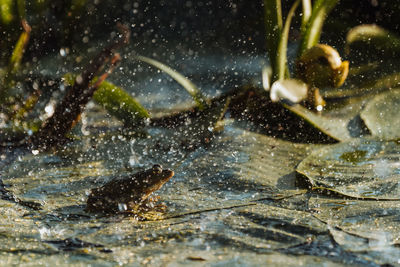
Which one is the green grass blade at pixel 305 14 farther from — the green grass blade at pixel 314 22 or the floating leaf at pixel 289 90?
the floating leaf at pixel 289 90

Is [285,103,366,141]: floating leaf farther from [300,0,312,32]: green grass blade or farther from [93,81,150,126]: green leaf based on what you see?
[93,81,150,126]: green leaf

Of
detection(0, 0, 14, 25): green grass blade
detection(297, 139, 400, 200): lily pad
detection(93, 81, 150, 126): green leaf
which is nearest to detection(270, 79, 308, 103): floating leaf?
detection(297, 139, 400, 200): lily pad

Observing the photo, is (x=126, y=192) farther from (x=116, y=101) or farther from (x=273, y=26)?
(x=273, y=26)

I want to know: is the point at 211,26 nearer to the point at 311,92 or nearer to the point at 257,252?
the point at 311,92

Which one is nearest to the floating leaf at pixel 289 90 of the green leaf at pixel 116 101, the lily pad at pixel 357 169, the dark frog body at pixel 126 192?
the lily pad at pixel 357 169

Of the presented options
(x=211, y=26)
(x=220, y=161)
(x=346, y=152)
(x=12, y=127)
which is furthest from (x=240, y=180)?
(x=211, y=26)

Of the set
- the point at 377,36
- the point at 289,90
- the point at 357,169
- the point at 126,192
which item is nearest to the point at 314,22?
the point at 289,90
